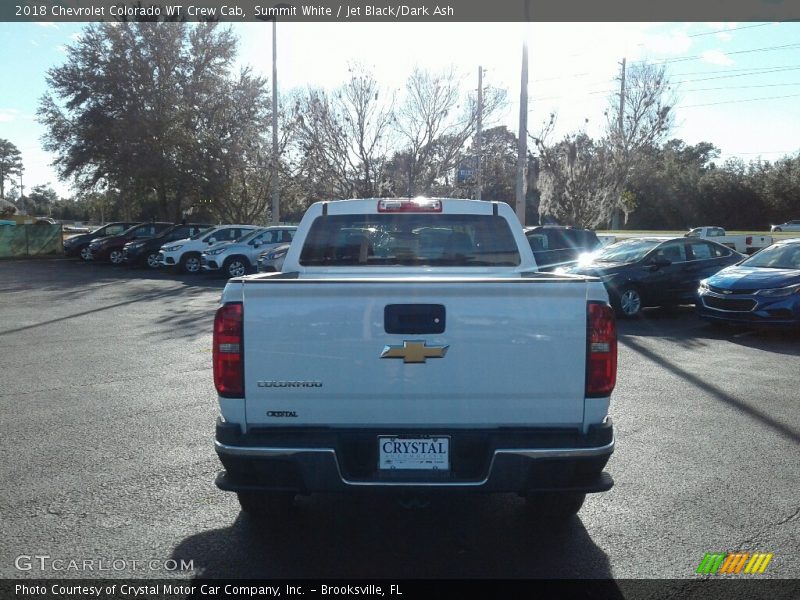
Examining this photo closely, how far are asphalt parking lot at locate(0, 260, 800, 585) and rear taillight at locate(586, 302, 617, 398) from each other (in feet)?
3.39

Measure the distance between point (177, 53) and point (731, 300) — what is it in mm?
31194

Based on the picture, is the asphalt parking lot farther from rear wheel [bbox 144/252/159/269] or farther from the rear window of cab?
rear wheel [bbox 144/252/159/269]

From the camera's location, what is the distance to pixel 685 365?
31.7 feet

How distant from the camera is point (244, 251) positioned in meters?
24.0

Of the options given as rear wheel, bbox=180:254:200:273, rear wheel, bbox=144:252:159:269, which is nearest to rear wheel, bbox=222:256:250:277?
rear wheel, bbox=180:254:200:273

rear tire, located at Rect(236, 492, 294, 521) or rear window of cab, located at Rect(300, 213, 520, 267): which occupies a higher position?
rear window of cab, located at Rect(300, 213, 520, 267)

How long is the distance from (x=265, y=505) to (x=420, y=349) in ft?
4.79

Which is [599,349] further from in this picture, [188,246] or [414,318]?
[188,246]

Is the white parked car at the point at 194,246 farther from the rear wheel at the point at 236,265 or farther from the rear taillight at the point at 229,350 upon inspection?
the rear taillight at the point at 229,350

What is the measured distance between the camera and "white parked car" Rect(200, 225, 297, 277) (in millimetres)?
23984

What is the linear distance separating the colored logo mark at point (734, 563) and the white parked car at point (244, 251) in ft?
68.0

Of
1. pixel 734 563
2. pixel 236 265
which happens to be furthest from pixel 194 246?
pixel 734 563

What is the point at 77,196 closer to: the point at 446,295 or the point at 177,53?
the point at 177,53

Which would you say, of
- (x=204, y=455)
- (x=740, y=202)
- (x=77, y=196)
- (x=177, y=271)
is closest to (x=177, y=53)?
(x=77, y=196)
